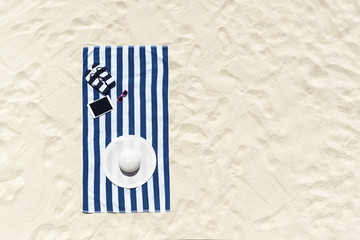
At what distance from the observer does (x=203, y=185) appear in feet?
14.5

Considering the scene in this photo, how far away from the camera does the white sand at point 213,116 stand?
4391mm

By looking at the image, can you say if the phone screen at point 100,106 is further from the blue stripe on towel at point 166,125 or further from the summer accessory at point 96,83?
the blue stripe on towel at point 166,125

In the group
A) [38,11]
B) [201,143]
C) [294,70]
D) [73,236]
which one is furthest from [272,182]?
[38,11]

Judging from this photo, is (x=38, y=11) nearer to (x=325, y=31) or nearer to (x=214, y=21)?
(x=214, y=21)

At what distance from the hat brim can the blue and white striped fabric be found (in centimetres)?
5

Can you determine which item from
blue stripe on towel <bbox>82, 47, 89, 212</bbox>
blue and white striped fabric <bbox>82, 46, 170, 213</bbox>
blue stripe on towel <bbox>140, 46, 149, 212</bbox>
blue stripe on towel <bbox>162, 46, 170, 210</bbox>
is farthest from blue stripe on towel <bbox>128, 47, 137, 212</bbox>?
blue stripe on towel <bbox>82, 47, 89, 212</bbox>

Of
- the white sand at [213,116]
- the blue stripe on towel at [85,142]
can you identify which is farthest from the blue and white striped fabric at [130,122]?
the white sand at [213,116]

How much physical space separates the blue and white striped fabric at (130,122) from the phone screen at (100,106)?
6 cm

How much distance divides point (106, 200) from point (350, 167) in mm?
2806

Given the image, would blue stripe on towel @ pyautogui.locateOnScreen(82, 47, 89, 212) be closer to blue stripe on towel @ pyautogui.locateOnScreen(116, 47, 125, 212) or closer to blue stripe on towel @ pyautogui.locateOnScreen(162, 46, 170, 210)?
blue stripe on towel @ pyautogui.locateOnScreen(116, 47, 125, 212)

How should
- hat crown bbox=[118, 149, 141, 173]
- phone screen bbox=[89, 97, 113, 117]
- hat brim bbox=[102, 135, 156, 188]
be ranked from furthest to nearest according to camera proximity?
phone screen bbox=[89, 97, 113, 117] < hat brim bbox=[102, 135, 156, 188] < hat crown bbox=[118, 149, 141, 173]

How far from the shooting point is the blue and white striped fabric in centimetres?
437

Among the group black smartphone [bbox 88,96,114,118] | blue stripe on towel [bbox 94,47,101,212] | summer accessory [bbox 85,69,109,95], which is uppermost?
summer accessory [bbox 85,69,109,95]

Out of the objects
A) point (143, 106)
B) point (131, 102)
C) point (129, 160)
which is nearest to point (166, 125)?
point (143, 106)
